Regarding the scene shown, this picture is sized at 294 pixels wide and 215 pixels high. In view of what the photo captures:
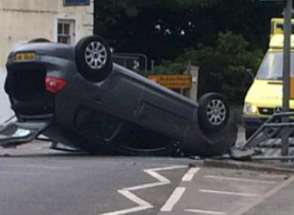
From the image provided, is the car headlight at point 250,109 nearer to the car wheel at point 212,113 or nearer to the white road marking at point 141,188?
the car wheel at point 212,113

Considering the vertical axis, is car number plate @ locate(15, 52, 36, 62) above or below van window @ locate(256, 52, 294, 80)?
above

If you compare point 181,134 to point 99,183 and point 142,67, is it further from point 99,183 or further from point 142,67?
point 142,67

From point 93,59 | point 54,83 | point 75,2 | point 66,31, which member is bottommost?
point 54,83

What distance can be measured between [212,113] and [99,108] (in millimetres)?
2253

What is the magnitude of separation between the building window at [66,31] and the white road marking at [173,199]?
18.4 meters

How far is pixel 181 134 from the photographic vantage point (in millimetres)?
18734

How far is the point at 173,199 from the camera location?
39.9 feet

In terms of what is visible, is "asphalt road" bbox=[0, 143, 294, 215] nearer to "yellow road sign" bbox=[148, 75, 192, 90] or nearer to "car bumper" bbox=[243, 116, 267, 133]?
"car bumper" bbox=[243, 116, 267, 133]

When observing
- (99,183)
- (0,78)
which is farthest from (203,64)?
(99,183)

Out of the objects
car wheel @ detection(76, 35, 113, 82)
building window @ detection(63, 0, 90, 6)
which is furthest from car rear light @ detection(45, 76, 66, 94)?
building window @ detection(63, 0, 90, 6)

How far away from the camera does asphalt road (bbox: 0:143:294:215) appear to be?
11.5 m

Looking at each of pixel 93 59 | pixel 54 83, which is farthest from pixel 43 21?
pixel 54 83

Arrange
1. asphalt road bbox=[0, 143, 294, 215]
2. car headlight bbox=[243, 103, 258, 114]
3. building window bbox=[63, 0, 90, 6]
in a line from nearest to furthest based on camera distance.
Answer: asphalt road bbox=[0, 143, 294, 215] → car headlight bbox=[243, 103, 258, 114] → building window bbox=[63, 0, 90, 6]

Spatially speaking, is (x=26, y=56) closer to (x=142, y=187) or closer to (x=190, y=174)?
(x=190, y=174)
